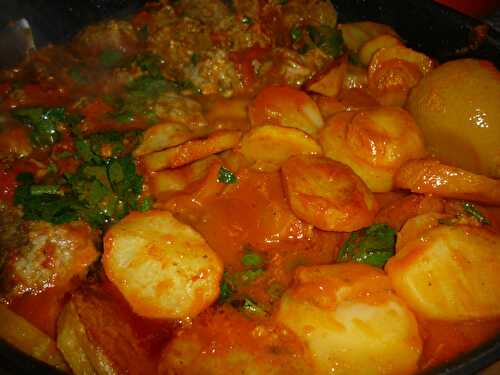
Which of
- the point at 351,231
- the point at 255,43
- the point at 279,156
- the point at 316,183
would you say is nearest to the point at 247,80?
the point at 255,43

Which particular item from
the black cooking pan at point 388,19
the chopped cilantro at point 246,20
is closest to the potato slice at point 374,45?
the black cooking pan at point 388,19

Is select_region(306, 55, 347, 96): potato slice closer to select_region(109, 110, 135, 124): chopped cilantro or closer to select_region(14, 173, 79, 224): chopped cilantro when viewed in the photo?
select_region(109, 110, 135, 124): chopped cilantro

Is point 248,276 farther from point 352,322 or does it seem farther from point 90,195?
point 90,195

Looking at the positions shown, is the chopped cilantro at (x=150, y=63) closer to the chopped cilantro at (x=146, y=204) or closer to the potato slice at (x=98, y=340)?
the chopped cilantro at (x=146, y=204)

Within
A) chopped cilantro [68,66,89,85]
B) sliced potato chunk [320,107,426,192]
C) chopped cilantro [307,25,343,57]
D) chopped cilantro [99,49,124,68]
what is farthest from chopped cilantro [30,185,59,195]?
chopped cilantro [307,25,343,57]

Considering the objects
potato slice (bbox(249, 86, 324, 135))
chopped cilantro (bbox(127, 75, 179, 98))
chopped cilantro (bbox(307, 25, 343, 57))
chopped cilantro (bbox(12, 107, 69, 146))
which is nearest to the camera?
potato slice (bbox(249, 86, 324, 135))
